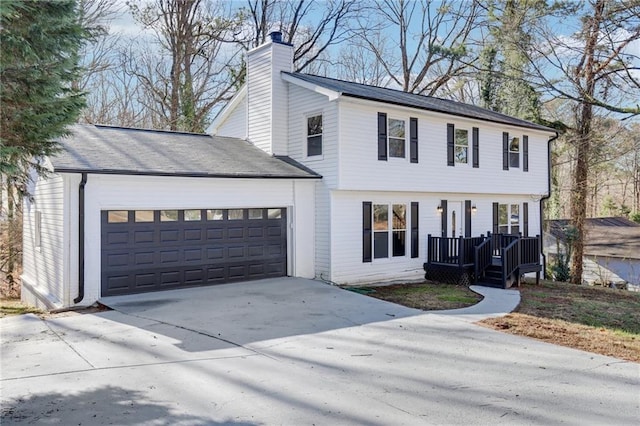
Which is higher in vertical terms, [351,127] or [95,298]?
[351,127]

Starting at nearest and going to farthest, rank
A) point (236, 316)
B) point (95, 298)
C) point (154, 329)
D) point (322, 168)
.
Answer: point (154, 329) < point (236, 316) < point (95, 298) < point (322, 168)

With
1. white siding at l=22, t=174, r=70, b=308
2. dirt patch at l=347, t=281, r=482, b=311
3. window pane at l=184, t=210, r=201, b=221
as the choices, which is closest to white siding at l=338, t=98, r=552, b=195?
dirt patch at l=347, t=281, r=482, b=311

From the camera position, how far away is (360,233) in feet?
42.2

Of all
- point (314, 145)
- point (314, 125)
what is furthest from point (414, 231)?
point (314, 125)

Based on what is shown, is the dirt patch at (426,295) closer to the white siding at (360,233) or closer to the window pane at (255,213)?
the white siding at (360,233)

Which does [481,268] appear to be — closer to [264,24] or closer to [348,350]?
[348,350]

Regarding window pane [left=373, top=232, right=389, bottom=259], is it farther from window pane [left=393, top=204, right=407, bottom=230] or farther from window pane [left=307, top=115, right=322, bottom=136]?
window pane [left=307, top=115, right=322, bottom=136]

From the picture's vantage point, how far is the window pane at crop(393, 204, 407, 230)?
1369 centimetres

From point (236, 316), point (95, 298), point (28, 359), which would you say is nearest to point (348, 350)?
point (236, 316)

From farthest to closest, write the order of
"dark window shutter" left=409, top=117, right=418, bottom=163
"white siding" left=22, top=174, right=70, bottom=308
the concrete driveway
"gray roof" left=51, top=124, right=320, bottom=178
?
"dark window shutter" left=409, top=117, right=418, bottom=163 → "gray roof" left=51, top=124, right=320, bottom=178 → "white siding" left=22, top=174, right=70, bottom=308 → the concrete driveway

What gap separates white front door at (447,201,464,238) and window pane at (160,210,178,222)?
27.7 feet

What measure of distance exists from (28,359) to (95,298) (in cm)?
378

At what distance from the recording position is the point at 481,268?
43.0 feet

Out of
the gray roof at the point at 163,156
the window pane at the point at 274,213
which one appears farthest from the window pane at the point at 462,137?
the window pane at the point at 274,213
